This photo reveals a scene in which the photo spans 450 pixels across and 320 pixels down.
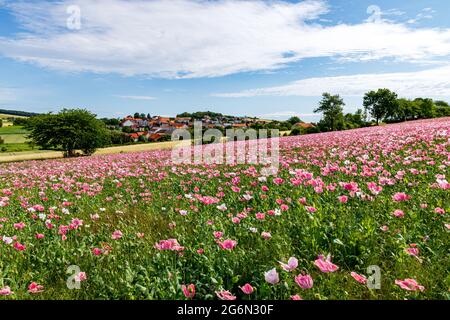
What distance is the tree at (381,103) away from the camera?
88.0 metres

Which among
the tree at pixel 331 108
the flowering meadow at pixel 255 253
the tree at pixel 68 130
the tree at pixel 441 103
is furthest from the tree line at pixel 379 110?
the flowering meadow at pixel 255 253

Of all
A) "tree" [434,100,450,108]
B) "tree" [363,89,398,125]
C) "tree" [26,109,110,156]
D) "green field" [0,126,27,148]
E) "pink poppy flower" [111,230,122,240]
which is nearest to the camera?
"pink poppy flower" [111,230,122,240]

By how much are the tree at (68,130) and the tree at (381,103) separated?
254 feet

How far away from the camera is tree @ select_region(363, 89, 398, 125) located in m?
88.0

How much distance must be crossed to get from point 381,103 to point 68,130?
272 ft

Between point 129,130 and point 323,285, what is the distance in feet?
402

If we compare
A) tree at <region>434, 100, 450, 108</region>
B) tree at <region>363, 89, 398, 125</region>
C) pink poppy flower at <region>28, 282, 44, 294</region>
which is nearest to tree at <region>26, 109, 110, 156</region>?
pink poppy flower at <region>28, 282, 44, 294</region>

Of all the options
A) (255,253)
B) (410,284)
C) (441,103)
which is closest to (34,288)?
(255,253)

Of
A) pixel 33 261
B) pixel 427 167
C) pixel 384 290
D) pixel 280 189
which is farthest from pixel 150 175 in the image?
pixel 384 290

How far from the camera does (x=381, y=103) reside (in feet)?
295

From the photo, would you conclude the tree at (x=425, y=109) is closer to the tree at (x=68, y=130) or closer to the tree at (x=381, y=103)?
the tree at (x=381, y=103)

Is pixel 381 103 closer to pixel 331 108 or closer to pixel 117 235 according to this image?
pixel 331 108

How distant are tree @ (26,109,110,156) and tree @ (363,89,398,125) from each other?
254 ft

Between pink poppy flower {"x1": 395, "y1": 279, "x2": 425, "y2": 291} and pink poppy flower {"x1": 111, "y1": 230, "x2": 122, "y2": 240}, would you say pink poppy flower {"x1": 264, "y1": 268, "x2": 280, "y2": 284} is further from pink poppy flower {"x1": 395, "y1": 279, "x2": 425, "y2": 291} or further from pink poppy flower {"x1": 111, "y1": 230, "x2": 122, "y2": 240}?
pink poppy flower {"x1": 111, "y1": 230, "x2": 122, "y2": 240}
